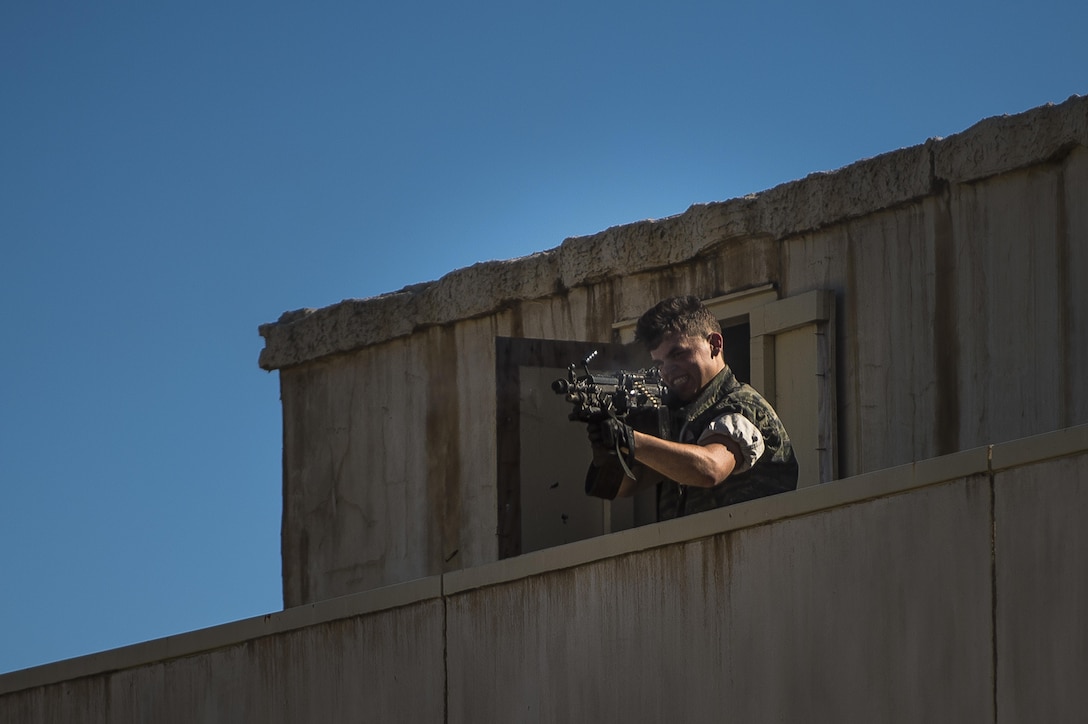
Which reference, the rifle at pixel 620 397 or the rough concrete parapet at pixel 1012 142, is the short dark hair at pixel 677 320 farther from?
the rough concrete parapet at pixel 1012 142

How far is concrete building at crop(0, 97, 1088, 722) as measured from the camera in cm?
470

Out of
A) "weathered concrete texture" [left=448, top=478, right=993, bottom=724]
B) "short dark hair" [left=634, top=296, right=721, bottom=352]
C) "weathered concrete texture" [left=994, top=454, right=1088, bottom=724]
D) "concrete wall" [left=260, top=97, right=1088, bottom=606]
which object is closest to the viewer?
"weathered concrete texture" [left=994, top=454, right=1088, bottom=724]

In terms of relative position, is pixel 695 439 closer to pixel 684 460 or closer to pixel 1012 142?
pixel 684 460

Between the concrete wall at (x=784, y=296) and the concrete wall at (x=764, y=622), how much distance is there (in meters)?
1.84

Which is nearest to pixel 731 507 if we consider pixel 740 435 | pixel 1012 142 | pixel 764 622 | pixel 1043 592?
pixel 764 622

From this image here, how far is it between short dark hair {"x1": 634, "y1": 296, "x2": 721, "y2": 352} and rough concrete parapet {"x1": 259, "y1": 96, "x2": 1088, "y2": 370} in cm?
189

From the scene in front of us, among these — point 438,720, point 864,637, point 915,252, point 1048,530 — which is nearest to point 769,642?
point 864,637

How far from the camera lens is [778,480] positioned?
612 centimetres

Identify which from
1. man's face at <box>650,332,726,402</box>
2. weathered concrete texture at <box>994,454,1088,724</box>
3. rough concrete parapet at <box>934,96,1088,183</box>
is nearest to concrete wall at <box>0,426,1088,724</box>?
weathered concrete texture at <box>994,454,1088,724</box>

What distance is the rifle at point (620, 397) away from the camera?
6.02 meters

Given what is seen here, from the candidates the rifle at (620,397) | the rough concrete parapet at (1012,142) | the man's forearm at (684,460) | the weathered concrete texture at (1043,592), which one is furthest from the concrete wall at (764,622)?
the rough concrete parapet at (1012,142)

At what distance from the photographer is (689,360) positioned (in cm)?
643

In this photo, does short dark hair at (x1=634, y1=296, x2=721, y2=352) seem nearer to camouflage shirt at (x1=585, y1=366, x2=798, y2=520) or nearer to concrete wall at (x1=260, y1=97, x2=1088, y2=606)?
camouflage shirt at (x1=585, y1=366, x2=798, y2=520)

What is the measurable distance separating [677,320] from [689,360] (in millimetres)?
145
